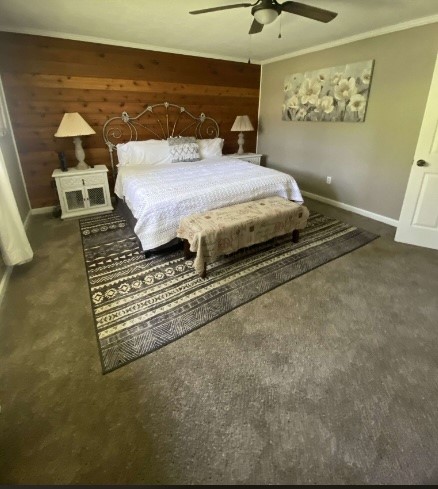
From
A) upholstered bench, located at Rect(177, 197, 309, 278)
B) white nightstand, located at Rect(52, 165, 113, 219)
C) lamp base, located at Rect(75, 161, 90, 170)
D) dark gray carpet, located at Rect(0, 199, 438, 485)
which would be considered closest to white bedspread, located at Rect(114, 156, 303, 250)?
upholstered bench, located at Rect(177, 197, 309, 278)

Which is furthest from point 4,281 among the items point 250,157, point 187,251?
point 250,157

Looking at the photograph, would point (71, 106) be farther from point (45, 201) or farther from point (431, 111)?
point (431, 111)

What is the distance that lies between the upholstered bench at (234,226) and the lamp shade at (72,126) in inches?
80.9

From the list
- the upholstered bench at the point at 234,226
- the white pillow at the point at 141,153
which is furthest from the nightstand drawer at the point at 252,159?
the upholstered bench at the point at 234,226

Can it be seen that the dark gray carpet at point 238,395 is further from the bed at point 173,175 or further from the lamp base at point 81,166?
the lamp base at point 81,166

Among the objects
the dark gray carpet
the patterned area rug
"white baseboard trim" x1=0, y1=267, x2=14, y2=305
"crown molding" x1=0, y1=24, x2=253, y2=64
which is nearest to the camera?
the dark gray carpet

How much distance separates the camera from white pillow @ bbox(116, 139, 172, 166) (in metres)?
3.88

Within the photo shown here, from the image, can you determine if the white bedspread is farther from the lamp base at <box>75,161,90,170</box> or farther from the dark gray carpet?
the dark gray carpet

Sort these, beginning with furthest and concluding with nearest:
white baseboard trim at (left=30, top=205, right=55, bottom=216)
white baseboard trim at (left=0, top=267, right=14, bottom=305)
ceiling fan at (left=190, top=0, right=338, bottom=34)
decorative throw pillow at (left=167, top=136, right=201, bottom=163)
Result: decorative throw pillow at (left=167, top=136, right=201, bottom=163) < white baseboard trim at (left=30, top=205, right=55, bottom=216) < white baseboard trim at (left=0, top=267, right=14, bottom=305) < ceiling fan at (left=190, top=0, right=338, bottom=34)

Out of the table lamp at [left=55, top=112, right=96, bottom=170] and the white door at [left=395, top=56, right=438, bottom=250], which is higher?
the table lamp at [left=55, top=112, right=96, bottom=170]

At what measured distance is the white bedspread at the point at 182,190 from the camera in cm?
256

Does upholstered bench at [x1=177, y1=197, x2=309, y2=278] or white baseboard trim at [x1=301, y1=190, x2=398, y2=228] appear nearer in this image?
upholstered bench at [x1=177, y1=197, x2=309, y2=278]

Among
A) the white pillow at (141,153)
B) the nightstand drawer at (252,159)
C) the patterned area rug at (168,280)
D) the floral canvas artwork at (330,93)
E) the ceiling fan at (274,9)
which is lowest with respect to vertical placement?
the patterned area rug at (168,280)

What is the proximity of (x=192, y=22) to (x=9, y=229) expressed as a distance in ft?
8.86
